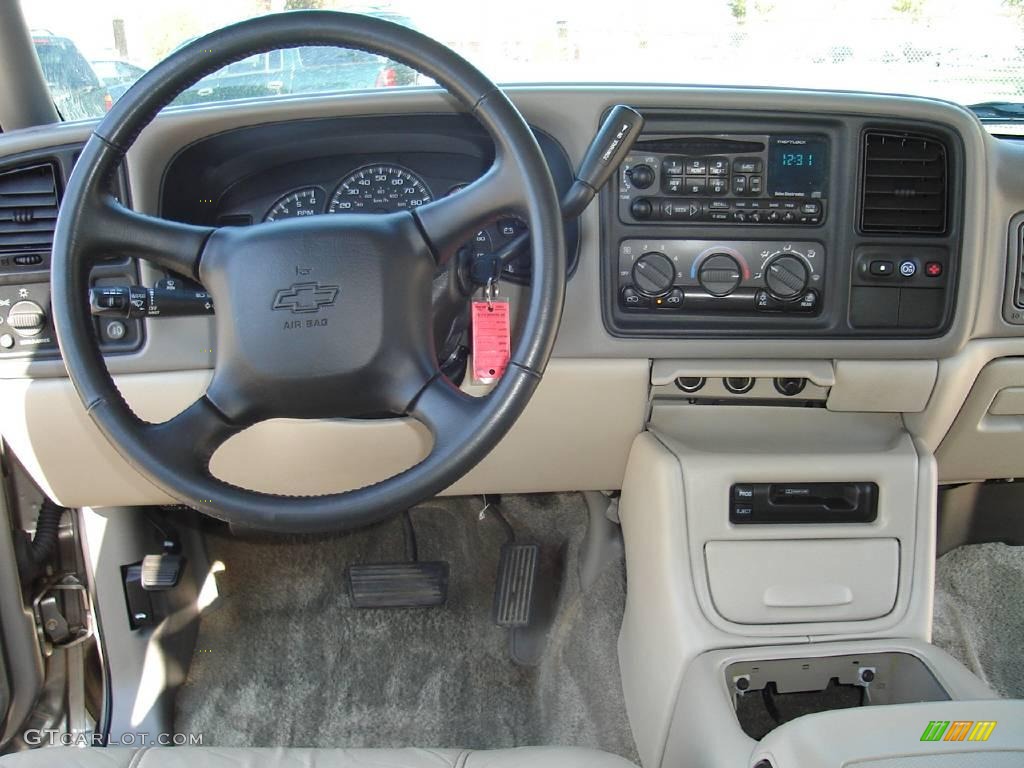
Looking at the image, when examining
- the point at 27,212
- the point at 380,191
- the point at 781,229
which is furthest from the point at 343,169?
the point at 781,229

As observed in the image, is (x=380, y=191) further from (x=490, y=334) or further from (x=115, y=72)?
(x=115, y=72)

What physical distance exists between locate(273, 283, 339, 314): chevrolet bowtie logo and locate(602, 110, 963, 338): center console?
0.52m

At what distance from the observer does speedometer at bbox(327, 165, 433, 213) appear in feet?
4.74

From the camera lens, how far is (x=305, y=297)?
1.11 meters

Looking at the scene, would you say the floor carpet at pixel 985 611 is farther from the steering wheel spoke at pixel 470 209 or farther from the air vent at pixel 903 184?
the steering wheel spoke at pixel 470 209

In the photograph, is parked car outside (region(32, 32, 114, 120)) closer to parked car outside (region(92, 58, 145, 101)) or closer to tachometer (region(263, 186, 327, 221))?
parked car outside (region(92, 58, 145, 101))

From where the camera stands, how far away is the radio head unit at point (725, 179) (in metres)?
1.41

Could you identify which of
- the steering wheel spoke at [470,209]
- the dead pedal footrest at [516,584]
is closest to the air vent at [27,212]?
the steering wheel spoke at [470,209]

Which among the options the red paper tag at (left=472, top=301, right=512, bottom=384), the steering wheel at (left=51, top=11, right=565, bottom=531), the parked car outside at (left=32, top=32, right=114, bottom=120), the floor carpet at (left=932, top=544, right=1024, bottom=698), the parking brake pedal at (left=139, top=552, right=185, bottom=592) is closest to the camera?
the steering wheel at (left=51, top=11, right=565, bottom=531)

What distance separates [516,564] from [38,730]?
1.06 meters

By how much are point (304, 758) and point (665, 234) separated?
957 millimetres

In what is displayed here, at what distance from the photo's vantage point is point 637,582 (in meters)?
1.65

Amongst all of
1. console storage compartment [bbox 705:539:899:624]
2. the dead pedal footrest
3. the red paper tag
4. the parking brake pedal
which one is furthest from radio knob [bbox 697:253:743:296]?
the parking brake pedal

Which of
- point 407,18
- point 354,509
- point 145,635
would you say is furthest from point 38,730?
point 407,18
